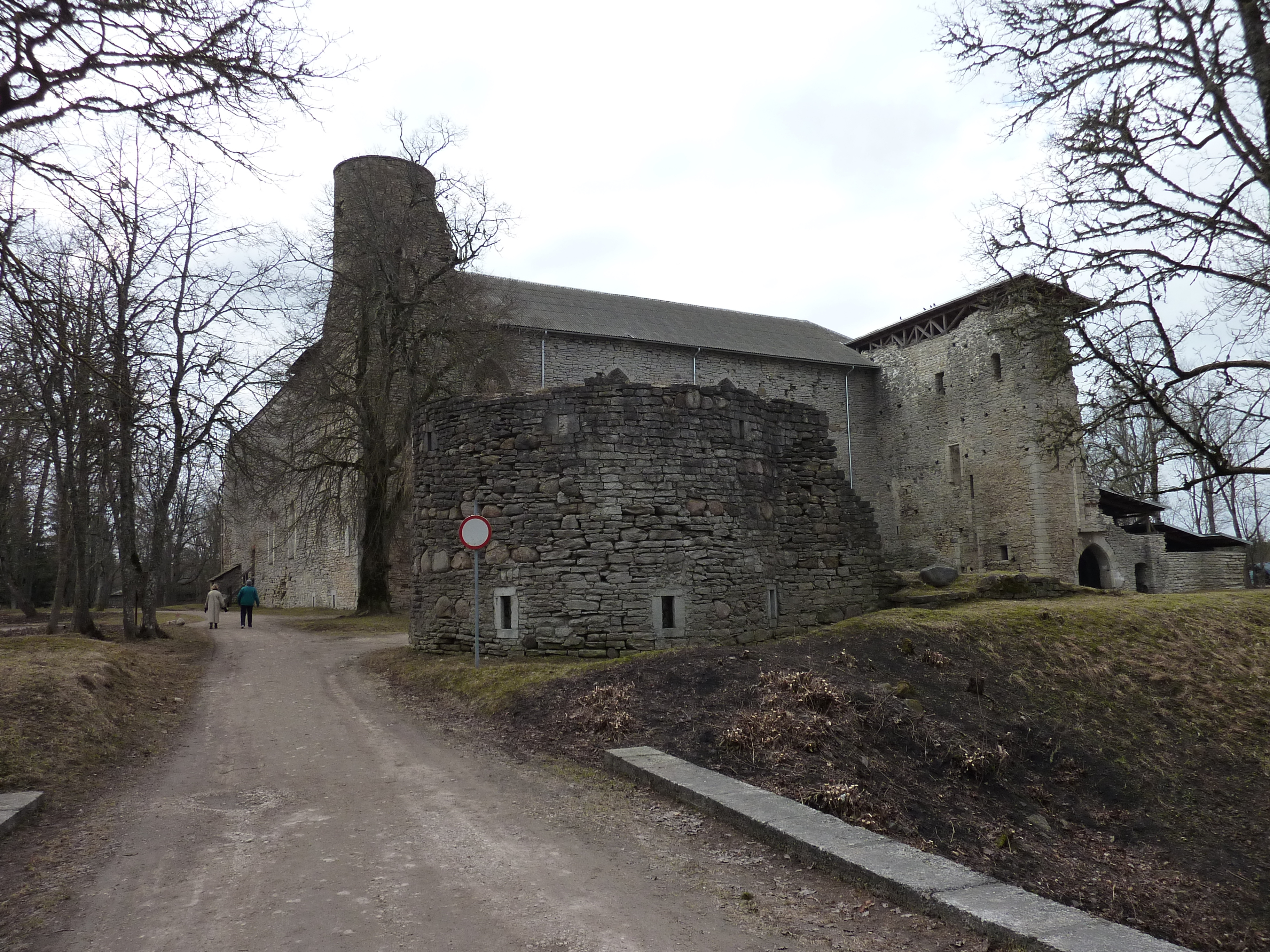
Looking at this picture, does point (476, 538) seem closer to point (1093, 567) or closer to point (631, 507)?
point (631, 507)

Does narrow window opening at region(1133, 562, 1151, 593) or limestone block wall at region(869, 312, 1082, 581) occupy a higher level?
limestone block wall at region(869, 312, 1082, 581)

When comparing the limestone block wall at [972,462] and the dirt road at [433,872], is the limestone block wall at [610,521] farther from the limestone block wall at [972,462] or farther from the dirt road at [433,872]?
the limestone block wall at [972,462]

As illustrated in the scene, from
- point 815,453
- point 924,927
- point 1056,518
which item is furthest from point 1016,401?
point 924,927

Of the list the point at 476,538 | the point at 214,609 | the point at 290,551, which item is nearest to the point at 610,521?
the point at 476,538

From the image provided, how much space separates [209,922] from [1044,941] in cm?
367

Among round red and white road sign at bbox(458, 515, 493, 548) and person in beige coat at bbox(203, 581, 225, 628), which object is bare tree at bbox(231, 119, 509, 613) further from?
round red and white road sign at bbox(458, 515, 493, 548)

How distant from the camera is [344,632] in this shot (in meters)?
19.4

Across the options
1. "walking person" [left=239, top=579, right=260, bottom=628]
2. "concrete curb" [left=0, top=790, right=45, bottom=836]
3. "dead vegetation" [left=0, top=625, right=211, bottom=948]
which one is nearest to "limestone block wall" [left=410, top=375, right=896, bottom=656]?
"dead vegetation" [left=0, top=625, right=211, bottom=948]

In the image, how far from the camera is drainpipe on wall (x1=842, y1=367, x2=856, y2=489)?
34.7 metres

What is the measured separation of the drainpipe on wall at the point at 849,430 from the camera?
34.7 meters

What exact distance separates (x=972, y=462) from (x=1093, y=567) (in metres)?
5.46

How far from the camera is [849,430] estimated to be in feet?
114

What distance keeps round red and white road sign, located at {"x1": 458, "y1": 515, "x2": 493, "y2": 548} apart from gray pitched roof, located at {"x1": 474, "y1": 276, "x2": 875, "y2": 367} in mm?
15743

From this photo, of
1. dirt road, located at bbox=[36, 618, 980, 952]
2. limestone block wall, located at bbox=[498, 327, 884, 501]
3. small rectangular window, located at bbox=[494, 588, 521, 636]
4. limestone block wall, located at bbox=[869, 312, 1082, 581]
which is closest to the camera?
dirt road, located at bbox=[36, 618, 980, 952]
